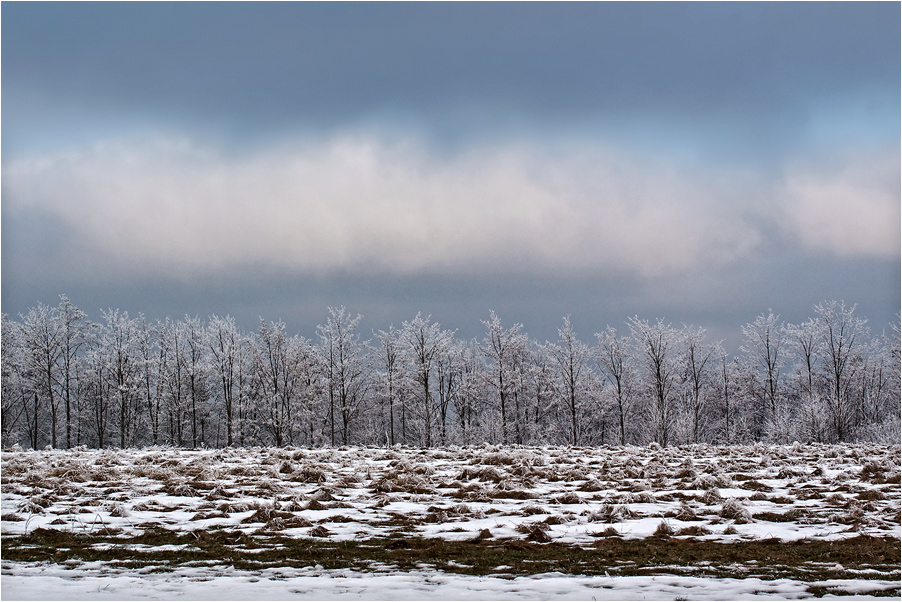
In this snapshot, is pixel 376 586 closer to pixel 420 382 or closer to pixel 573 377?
pixel 420 382

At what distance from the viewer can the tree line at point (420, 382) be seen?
5459cm

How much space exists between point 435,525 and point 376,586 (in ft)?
13.8

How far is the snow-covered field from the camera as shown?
22.7 ft

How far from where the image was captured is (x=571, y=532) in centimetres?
1034

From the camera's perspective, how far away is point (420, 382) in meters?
57.9

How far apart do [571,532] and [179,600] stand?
19.5ft

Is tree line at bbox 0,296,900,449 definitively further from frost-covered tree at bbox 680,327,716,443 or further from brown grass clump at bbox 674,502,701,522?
brown grass clump at bbox 674,502,701,522

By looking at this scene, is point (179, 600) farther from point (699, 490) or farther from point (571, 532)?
point (699, 490)

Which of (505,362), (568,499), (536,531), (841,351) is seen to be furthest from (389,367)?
(536,531)

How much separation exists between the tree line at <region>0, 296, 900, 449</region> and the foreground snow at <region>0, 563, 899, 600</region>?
4738cm

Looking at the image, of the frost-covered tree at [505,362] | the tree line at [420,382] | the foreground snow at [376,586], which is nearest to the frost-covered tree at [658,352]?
the tree line at [420,382]

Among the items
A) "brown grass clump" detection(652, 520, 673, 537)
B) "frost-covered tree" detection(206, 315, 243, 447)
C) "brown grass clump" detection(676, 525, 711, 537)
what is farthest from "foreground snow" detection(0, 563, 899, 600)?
"frost-covered tree" detection(206, 315, 243, 447)

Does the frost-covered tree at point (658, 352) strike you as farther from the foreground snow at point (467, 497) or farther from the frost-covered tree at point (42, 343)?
the frost-covered tree at point (42, 343)

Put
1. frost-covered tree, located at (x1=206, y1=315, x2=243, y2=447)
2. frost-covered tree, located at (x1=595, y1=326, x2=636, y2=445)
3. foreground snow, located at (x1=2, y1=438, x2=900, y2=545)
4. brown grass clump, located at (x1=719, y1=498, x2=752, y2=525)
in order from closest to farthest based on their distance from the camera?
foreground snow, located at (x1=2, y1=438, x2=900, y2=545)
brown grass clump, located at (x1=719, y1=498, x2=752, y2=525)
frost-covered tree, located at (x1=206, y1=315, x2=243, y2=447)
frost-covered tree, located at (x1=595, y1=326, x2=636, y2=445)
